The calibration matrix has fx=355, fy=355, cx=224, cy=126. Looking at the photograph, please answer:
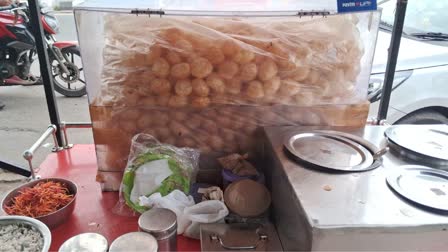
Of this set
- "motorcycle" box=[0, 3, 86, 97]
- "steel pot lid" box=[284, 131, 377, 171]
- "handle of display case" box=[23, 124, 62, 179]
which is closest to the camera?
"steel pot lid" box=[284, 131, 377, 171]

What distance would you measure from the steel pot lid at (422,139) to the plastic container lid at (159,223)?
0.63 meters

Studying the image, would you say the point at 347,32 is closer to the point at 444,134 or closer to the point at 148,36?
the point at 444,134

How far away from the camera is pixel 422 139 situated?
1.01m

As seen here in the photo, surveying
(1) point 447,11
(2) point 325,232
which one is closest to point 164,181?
(2) point 325,232

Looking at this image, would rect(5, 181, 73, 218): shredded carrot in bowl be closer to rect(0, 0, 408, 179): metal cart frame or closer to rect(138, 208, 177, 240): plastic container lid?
rect(0, 0, 408, 179): metal cart frame

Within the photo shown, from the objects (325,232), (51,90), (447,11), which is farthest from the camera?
(447,11)

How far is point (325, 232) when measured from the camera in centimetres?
66

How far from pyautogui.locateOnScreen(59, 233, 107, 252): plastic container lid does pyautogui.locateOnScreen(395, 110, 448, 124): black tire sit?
6.51ft

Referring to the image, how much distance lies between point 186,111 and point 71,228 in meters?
0.45

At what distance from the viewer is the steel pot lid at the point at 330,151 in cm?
87

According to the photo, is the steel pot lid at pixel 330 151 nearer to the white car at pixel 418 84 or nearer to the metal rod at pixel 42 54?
the metal rod at pixel 42 54

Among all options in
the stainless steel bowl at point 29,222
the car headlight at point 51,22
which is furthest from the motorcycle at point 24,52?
the stainless steel bowl at point 29,222

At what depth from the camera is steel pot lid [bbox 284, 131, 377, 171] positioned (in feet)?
2.85

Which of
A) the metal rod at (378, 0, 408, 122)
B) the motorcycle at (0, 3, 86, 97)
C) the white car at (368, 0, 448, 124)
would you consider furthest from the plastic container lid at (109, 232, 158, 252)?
the motorcycle at (0, 3, 86, 97)
